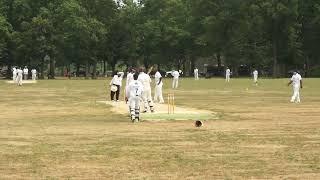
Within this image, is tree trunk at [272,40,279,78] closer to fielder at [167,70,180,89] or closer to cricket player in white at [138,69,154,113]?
fielder at [167,70,180,89]

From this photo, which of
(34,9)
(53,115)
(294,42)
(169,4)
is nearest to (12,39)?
(34,9)

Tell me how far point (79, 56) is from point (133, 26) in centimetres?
1255

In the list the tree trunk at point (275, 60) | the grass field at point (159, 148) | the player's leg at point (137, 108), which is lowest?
the grass field at point (159, 148)

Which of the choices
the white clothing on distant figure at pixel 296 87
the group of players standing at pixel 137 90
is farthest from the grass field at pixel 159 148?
the white clothing on distant figure at pixel 296 87

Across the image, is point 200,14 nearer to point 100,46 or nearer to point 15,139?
point 100,46

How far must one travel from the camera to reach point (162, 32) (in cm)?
11469

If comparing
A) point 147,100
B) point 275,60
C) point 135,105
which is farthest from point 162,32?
point 135,105

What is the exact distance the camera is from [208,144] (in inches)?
626

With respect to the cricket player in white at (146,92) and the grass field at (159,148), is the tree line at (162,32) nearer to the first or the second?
the cricket player in white at (146,92)

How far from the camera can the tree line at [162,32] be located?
104m

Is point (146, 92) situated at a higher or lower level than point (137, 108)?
higher

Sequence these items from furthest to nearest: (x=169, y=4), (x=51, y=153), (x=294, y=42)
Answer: (x=169, y=4) → (x=294, y=42) → (x=51, y=153)

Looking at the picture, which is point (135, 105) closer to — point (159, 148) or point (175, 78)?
point (159, 148)

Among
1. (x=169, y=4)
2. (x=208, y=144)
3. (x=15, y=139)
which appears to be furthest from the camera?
(x=169, y=4)
